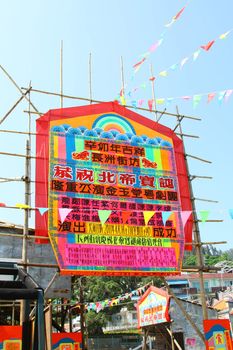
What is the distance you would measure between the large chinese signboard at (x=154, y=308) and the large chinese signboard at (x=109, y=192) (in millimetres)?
2333

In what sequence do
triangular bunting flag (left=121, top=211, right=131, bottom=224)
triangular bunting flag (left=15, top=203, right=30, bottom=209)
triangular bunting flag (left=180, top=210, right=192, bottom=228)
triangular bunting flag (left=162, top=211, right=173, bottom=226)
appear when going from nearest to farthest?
triangular bunting flag (left=15, top=203, right=30, bottom=209) → triangular bunting flag (left=121, top=211, right=131, bottom=224) → triangular bunting flag (left=162, top=211, right=173, bottom=226) → triangular bunting flag (left=180, top=210, right=192, bottom=228)

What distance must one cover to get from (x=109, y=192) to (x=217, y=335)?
4876 millimetres

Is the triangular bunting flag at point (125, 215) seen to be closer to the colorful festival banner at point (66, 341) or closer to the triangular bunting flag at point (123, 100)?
the colorful festival banner at point (66, 341)

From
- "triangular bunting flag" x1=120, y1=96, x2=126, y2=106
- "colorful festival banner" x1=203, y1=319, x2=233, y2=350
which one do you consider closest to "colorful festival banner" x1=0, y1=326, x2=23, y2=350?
"colorful festival banner" x1=203, y1=319, x2=233, y2=350

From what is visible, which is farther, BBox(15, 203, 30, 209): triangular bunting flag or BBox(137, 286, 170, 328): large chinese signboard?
BBox(137, 286, 170, 328): large chinese signboard

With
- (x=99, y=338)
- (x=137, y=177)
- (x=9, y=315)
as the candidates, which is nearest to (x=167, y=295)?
(x=137, y=177)

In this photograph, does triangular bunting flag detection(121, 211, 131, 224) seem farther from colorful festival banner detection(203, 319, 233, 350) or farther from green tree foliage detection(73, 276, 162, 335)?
green tree foliage detection(73, 276, 162, 335)

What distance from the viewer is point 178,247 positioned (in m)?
11.6

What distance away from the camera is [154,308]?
Result: 1368cm

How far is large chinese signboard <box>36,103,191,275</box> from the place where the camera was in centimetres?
1038

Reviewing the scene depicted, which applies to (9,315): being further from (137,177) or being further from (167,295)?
(137,177)

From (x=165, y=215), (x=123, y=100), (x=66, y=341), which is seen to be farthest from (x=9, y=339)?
(x=123, y=100)

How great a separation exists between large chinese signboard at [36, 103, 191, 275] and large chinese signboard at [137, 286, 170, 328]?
2333mm

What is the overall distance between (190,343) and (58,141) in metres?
13.1
